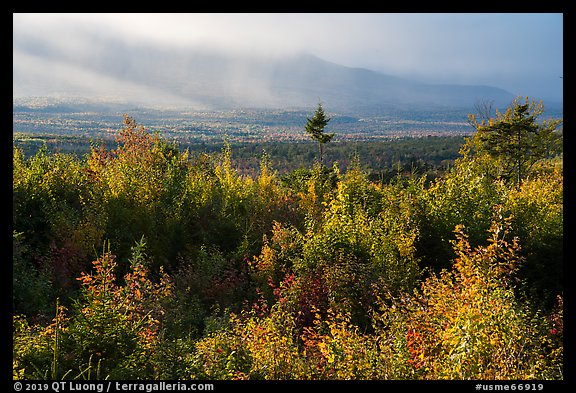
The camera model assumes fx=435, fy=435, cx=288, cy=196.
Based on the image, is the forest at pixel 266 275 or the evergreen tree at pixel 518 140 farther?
the evergreen tree at pixel 518 140

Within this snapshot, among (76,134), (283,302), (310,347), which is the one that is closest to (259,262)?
(283,302)

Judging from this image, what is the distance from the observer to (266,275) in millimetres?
9102

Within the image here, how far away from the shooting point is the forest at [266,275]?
473cm

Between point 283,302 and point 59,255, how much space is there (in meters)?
4.87

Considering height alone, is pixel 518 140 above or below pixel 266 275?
above

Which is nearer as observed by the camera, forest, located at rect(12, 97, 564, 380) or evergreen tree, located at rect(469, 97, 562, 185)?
forest, located at rect(12, 97, 564, 380)

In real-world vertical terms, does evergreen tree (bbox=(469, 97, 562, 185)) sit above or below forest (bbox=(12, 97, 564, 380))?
above

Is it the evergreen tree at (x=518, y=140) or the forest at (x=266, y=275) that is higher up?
the evergreen tree at (x=518, y=140)

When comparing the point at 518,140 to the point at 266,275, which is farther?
the point at 518,140

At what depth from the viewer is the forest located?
4.73 m

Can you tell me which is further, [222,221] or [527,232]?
[222,221]
